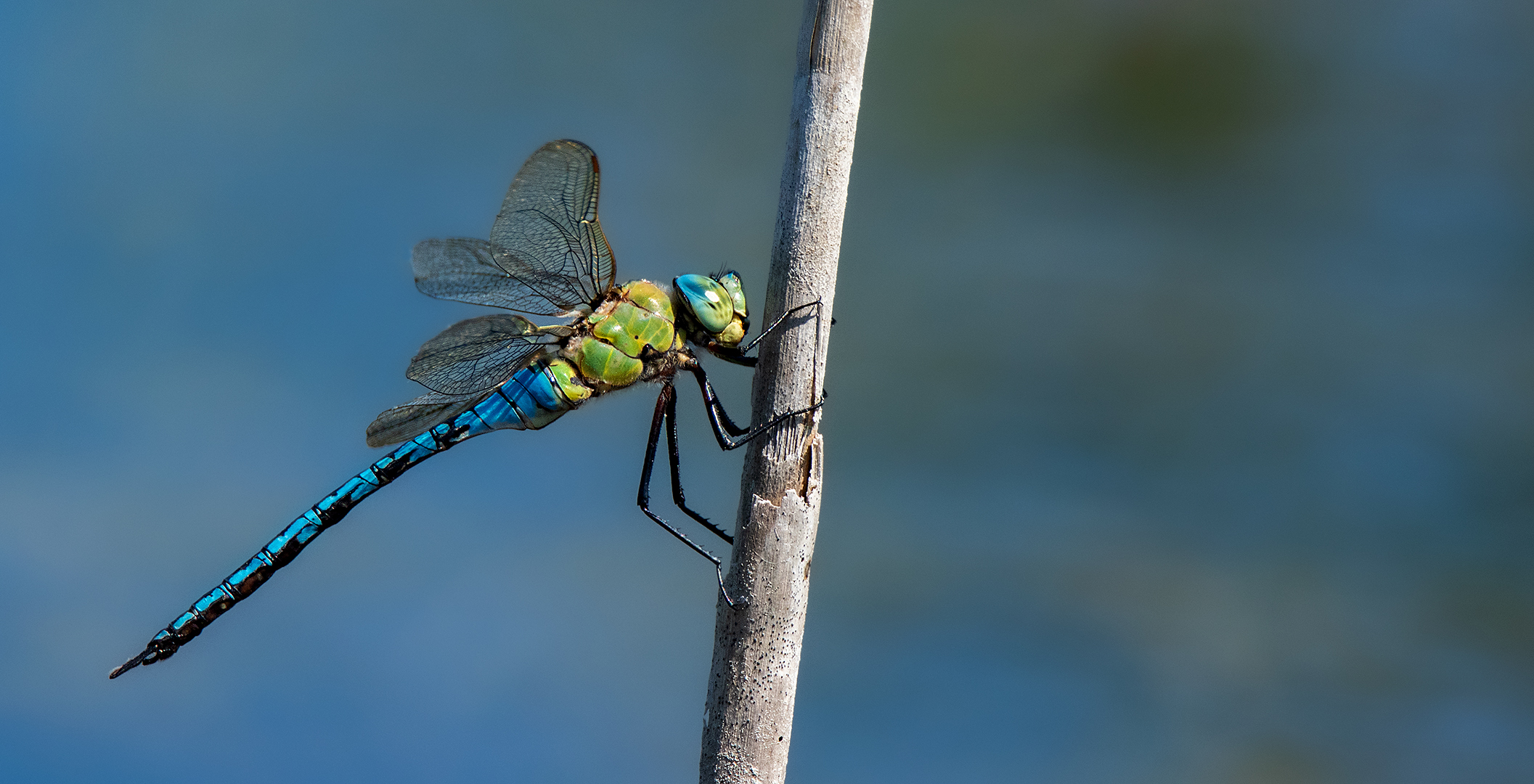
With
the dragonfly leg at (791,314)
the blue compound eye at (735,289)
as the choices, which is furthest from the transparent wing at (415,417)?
the dragonfly leg at (791,314)

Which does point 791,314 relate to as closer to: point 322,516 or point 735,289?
point 735,289

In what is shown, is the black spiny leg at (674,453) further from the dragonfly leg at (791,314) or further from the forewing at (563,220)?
the dragonfly leg at (791,314)

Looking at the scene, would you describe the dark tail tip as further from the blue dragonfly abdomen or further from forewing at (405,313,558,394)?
forewing at (405,313,558,394)

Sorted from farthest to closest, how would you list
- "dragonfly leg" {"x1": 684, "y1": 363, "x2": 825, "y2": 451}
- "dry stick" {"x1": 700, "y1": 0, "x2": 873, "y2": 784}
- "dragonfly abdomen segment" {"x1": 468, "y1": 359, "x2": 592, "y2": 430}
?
"dragonfly abdomen segment" {"x1": 468, "y1": 359, "x2": 592, "y2": 430}
"dragonfly leg" {"x1": 684, "y1": 363, "x2": 825, "y2": 451}
"dry stick" {"x1": 700, "y1": 0, "x2": 873, "y2": 784}

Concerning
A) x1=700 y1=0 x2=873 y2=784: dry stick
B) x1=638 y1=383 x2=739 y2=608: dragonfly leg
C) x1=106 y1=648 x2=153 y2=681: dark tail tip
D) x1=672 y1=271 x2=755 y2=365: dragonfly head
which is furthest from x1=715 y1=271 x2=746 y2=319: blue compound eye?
x1=106 y1=648 x2=153 y2=681: dark tail tip

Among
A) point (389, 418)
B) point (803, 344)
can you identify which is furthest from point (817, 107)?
point (389, 418)

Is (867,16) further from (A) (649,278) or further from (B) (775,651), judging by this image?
(B) (775,651)

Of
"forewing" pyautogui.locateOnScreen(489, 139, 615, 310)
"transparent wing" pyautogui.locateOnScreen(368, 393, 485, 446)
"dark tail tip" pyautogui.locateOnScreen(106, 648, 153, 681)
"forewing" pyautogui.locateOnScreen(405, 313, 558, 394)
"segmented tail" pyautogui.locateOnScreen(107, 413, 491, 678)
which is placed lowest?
"dark tail tip" pyautogui.locateOnScreen(106, 648, 153, 681)
